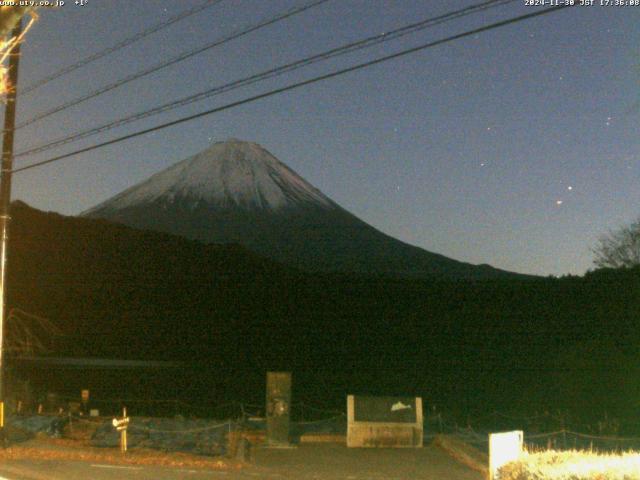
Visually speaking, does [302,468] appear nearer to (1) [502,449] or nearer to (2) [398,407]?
(2) [398,407]

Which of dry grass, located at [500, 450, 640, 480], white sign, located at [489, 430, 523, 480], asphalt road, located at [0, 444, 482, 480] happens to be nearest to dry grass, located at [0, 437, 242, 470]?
asphalt road, located at [0, 444, 482, 480]

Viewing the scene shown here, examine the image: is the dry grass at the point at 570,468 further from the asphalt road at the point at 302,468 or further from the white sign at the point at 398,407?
the white sign at the point at 398,407

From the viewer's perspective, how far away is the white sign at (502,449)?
9797 mm

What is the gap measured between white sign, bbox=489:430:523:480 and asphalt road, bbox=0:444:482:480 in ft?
15.7

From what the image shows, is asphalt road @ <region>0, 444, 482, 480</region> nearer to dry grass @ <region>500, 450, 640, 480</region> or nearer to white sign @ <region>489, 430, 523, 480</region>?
white sign @ <region>489, 430, 523, 480</region>

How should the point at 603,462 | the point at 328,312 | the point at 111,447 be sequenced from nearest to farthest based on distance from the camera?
the point at 603,462
the point at 111,447
the point at 328,312

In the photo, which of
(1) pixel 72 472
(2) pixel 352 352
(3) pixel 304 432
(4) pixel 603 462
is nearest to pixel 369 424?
(3) pixel 304 432

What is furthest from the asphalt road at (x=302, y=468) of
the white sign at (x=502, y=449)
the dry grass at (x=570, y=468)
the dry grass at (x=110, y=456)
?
the dry grass at (x=570, y=468)

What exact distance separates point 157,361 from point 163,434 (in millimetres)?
48919

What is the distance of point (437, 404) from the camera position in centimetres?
4625

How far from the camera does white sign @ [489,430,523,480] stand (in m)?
9.80

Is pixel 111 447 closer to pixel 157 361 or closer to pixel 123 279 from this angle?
pixel 157 361

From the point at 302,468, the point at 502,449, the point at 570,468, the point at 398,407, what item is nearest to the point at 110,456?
the point at 302,468

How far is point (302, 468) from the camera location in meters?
16.1
